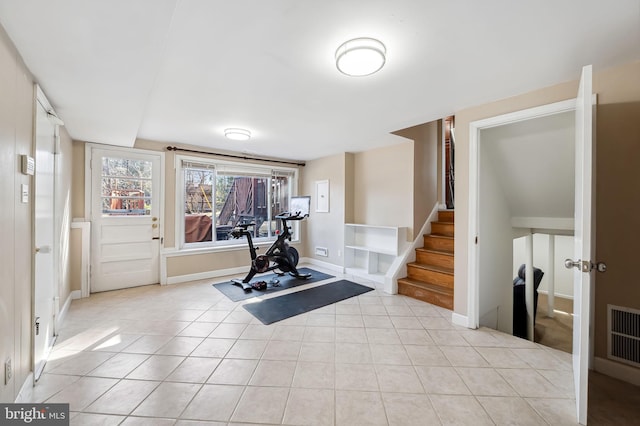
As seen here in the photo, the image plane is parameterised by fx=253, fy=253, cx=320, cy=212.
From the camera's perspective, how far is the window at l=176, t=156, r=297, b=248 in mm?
4480

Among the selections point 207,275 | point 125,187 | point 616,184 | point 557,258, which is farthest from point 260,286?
point 557,258

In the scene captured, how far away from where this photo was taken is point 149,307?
3170 mm

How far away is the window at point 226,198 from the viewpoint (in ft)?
14.7

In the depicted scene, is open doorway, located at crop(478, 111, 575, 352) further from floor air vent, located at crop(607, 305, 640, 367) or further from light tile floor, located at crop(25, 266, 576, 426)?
floor air vent, located at crop(607, 305, 640, 367)

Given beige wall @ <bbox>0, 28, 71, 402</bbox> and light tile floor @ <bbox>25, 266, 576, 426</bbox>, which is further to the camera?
light tile floor @ <bbox>25, 266, 576, 426</bbox>

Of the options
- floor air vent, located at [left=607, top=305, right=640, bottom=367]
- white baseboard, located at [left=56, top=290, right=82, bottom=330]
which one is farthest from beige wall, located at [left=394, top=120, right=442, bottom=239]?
white baseboard, located at [left=56, top=290, right=82, bottom=330]

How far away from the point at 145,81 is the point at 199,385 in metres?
2.27

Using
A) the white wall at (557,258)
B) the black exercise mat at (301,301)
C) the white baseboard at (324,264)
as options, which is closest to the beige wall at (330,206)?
the white baseboard at (324,264)

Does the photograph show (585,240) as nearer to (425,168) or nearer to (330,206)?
(425,168)

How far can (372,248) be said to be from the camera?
179 inches

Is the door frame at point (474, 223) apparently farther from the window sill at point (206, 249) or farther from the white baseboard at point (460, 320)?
the window sill at point (206, 249)

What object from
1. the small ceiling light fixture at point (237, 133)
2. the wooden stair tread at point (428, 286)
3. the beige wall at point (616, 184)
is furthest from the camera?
the small ceiling light fixture at point (237, 133)

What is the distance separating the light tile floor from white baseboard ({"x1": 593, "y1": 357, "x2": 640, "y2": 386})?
19 cm

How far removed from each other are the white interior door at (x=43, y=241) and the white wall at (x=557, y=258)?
6.75 metres
